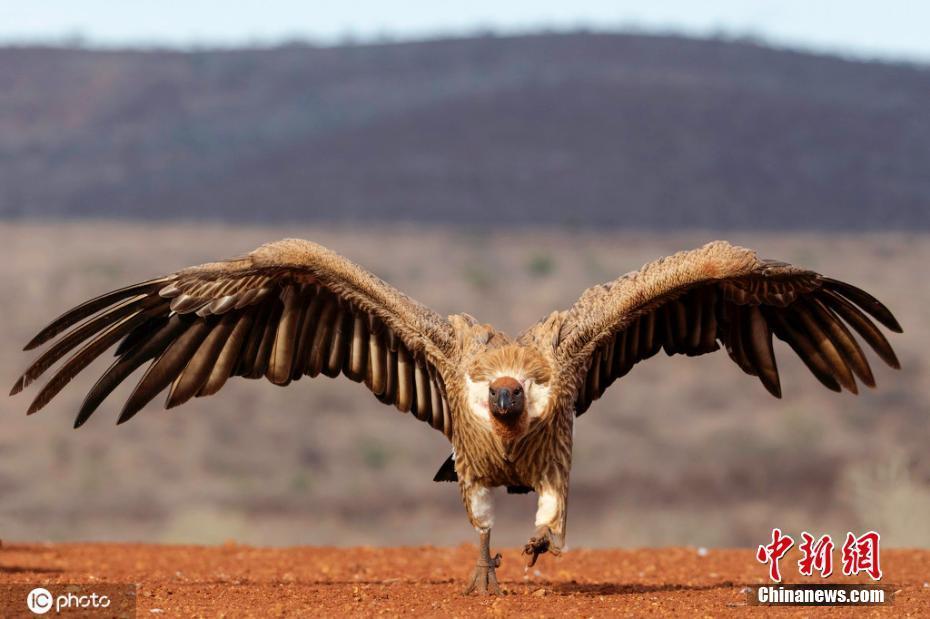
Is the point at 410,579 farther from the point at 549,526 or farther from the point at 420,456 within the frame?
the point at 420,456

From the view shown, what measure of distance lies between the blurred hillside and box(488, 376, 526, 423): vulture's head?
49.6 metres

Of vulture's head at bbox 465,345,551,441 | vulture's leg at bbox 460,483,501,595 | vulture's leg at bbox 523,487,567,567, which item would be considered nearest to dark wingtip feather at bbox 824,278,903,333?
vulture's head at bbox 465,345,551,441

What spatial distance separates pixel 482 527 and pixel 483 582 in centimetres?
47

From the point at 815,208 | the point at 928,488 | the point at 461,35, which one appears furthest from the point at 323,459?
the point at 461,35

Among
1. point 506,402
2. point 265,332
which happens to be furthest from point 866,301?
point 265,332

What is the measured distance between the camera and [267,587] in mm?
11289

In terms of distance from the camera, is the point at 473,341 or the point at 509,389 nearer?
the point at 509,389

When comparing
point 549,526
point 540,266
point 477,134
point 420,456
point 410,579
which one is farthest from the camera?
point 477,134

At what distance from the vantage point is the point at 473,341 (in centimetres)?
1078

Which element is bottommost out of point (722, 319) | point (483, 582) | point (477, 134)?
point (483, 582)

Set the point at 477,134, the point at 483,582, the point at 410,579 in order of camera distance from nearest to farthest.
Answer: the point at 483,582 → the point at 410,579 → the point at 477,134

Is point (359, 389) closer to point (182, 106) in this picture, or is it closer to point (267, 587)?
point (267, 587)

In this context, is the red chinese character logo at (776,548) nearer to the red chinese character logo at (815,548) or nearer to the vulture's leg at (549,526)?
the red chinese character logo at (815,548)

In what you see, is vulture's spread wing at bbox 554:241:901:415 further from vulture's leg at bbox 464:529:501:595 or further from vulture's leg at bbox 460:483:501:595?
vulture's leg at bbox 464:529:501:595
